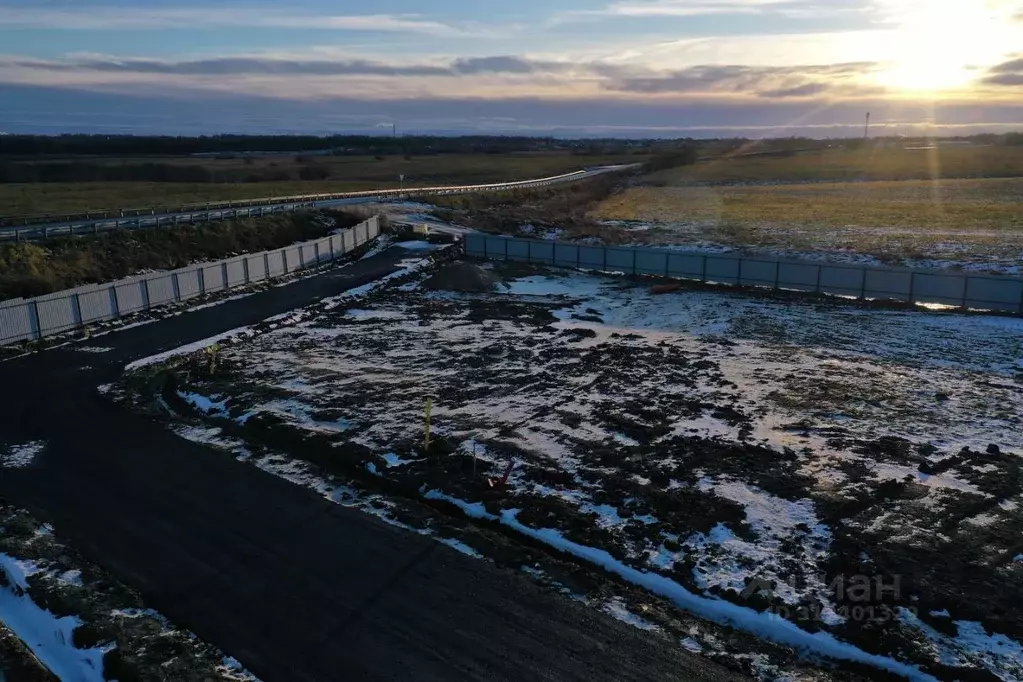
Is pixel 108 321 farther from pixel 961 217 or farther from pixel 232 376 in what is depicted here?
pixel 961 217

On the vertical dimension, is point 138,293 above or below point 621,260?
above

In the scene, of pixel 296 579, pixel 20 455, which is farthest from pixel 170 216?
pixel 296 579

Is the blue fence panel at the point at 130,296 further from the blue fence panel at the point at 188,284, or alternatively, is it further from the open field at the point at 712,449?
the open field at the point at 712,449

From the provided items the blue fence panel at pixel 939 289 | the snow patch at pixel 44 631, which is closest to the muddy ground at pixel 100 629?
the snow patch at pixel 44 631

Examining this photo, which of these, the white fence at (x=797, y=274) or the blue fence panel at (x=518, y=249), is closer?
the white fence at (x=797, y=274)

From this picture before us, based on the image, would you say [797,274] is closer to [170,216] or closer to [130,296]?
[130,296]

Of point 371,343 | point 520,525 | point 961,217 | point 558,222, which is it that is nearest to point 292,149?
point 558,222
